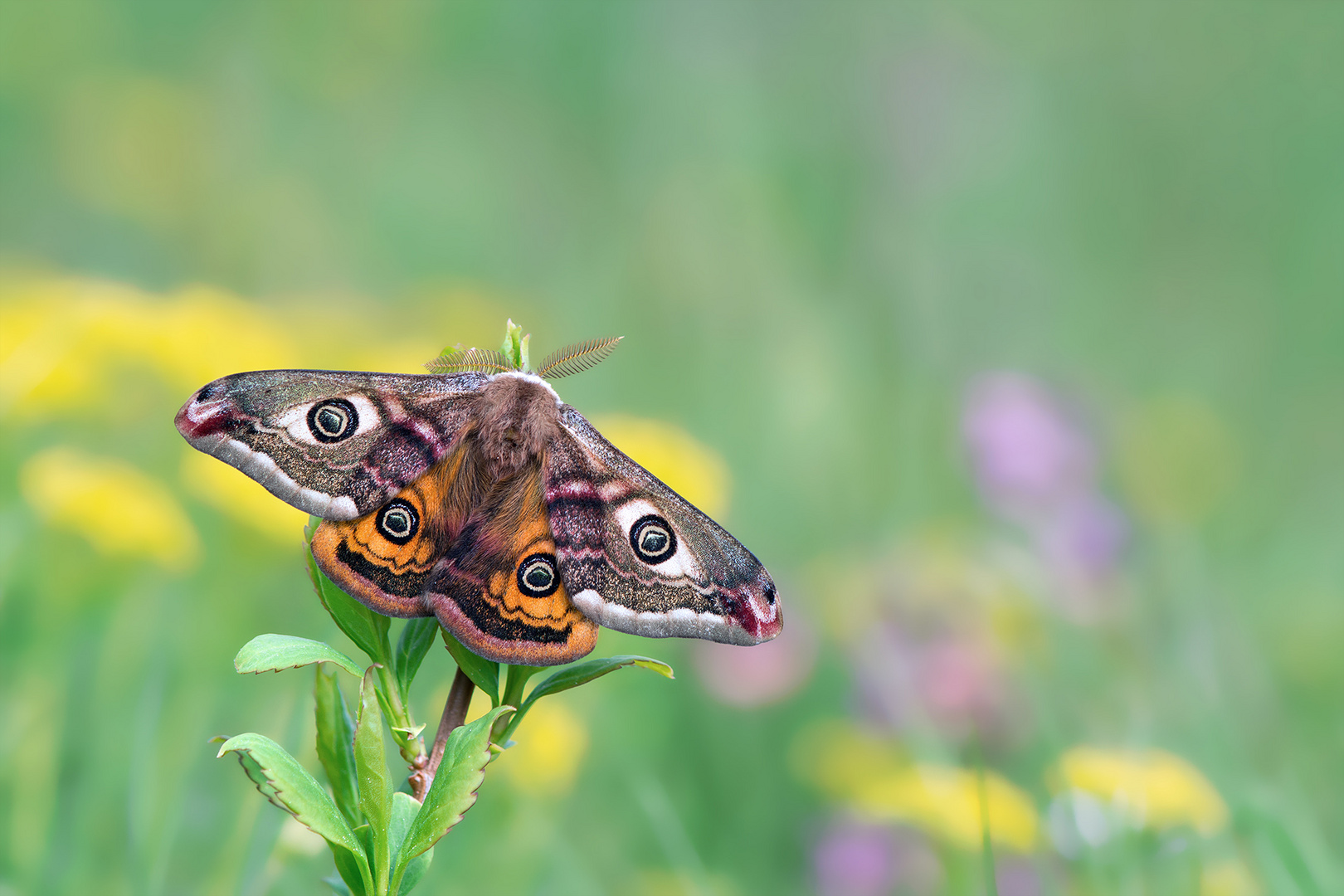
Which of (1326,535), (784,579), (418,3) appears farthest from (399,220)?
(1326,535)

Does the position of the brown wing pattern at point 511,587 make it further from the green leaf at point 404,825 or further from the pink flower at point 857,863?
the pink flower at point 857,863

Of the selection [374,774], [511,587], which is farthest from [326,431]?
[374,774]

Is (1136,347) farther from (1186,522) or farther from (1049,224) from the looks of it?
(1186,522)

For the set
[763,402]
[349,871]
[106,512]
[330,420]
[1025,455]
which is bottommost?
[349,871]

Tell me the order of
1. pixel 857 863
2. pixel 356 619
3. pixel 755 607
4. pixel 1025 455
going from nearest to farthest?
pixel 356 619 < pixel 755 607 < pixel 857 863 < pixel 1025 455

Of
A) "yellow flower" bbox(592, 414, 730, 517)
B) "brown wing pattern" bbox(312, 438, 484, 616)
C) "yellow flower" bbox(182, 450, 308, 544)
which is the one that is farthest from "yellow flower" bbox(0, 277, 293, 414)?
"brown wing pattern" bbox(312, 438, 484, 616)

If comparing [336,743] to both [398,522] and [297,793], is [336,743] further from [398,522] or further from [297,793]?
[398,522]

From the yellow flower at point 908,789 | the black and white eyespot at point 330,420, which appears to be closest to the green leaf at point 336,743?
the black and white eyespot at point 330,420
